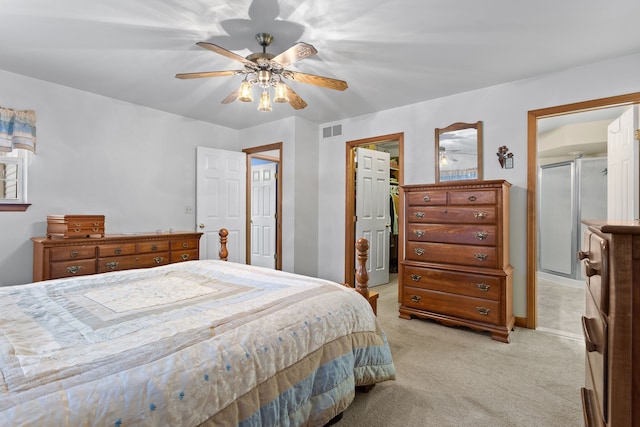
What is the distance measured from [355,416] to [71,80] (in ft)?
13.2

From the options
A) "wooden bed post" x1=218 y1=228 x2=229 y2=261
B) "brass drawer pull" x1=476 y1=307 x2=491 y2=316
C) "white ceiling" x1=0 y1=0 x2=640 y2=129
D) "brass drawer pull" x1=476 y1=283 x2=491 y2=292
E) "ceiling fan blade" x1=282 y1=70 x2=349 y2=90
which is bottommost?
"brass drawer pull" x1=476 y1=307 x2=491 y2=316

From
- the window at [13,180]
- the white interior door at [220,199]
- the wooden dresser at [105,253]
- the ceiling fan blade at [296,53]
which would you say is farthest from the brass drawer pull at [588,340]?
the window at [13,180]

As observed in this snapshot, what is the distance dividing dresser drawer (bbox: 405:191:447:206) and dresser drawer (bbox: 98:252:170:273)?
289cm

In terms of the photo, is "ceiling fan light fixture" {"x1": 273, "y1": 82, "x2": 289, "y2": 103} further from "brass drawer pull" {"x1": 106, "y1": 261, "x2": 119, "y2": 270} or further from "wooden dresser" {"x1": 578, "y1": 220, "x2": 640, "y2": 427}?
"brass drawer pull" {"x1": 106, "y1": 261, "x2": 119, "y2": 270}

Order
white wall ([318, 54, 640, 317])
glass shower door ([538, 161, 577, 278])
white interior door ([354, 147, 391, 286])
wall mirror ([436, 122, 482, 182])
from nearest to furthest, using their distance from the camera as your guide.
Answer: white wall ([318, 54, 640, 317]), wall mirror ([436, 122, 482, 182]), white interior door ([354, 147, 391, 286]), glass shower door ([538, 161, 577, 278])

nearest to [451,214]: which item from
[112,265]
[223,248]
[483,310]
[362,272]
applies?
[483,310]

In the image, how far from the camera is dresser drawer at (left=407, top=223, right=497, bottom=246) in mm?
2984

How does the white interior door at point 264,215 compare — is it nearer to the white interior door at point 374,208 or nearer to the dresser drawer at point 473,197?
the white interior door at point 374,208

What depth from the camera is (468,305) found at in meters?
3.07

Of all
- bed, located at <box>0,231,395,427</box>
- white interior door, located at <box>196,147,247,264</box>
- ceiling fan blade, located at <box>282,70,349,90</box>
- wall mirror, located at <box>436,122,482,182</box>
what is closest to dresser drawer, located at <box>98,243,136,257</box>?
white interior door, located at <box>196,147,247,264</box>

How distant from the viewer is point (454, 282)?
3.15m

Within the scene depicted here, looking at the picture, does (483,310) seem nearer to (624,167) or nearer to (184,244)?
(624,167)

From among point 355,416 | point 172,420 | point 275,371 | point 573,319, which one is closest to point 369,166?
point 573,319

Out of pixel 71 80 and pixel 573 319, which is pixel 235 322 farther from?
pixel 573 319
